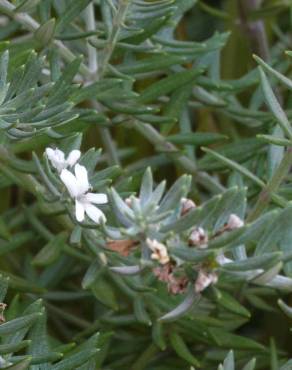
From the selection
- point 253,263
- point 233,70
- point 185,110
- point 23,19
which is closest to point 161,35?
point 185,110

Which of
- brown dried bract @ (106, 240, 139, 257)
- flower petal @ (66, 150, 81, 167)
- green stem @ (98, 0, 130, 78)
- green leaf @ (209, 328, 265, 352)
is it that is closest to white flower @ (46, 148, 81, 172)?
flower petal @ (66, 150, 81, 167)

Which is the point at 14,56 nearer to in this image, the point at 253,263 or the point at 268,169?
the point at 268,169

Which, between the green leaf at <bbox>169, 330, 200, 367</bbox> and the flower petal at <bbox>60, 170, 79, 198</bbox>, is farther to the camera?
the green leaf at <bbox>169, 330, 200, 367</bbox>

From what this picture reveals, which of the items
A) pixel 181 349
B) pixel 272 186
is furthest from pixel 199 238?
pixel 181 349

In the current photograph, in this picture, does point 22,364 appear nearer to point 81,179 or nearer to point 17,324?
point 17,324

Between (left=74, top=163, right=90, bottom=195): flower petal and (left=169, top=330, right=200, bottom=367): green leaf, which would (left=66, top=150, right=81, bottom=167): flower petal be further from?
(left=169, top=330, right=200, bottom=367): green leaf

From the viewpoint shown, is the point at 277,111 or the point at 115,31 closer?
the point at 277,111
